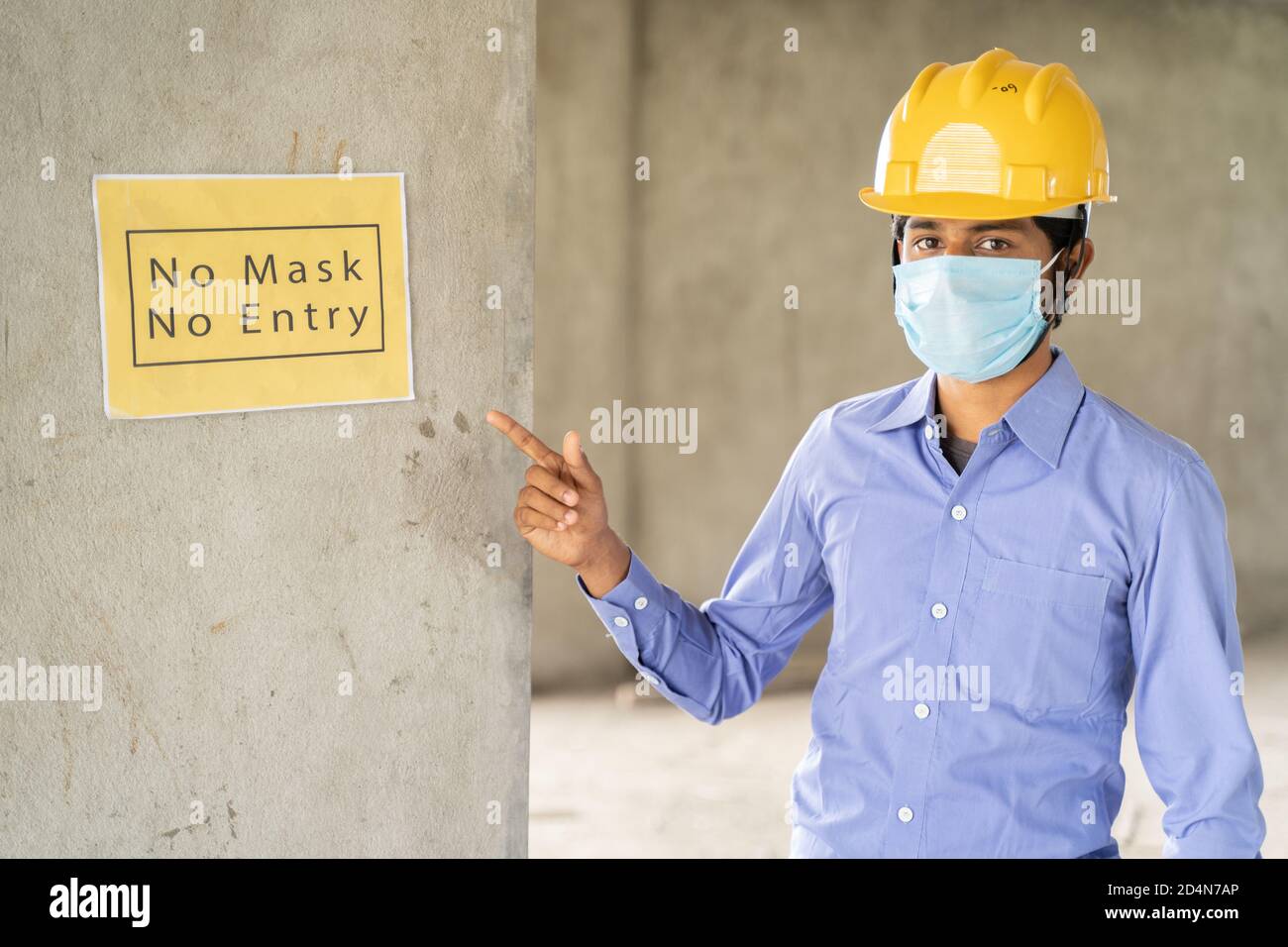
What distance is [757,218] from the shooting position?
592 cm

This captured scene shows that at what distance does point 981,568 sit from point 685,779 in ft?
11.8

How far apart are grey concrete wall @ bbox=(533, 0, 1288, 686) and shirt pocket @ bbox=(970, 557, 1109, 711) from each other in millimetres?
4382

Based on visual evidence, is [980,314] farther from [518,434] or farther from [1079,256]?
[518,434]

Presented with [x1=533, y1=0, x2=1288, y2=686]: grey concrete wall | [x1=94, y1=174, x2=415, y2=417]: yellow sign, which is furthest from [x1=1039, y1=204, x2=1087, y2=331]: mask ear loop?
[x1=533, y1=0, x2=1288, y2=686]: grey concrete wall

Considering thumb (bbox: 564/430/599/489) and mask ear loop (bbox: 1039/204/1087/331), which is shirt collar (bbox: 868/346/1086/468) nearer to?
mask ear loop (bbox: 1039/204/1087/331)

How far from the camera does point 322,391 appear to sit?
4.15ft

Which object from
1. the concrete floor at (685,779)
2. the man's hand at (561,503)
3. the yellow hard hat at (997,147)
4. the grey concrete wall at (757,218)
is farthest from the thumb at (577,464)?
the grey concrete wall at (757,218)

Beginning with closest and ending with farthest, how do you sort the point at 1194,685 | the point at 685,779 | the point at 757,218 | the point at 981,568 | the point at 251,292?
the point at 251,292
the point at 1194,685
the point at 981,568
the point at 685,779
the point at 757,218

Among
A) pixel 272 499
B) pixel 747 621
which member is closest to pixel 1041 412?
pixel 747 621

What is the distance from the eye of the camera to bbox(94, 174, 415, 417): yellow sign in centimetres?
119

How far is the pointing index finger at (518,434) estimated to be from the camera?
131 cm

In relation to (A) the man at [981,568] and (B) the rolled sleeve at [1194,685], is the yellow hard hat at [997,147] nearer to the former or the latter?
(A) the man at [981,568]
